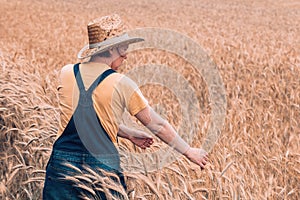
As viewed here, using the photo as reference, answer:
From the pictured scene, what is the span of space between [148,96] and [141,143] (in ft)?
10.1

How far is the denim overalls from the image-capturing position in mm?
2588

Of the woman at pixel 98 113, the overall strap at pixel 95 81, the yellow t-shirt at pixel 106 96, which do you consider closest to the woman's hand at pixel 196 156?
the woman at pixel 98 113

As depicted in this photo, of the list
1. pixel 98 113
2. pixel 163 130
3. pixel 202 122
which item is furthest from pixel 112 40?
pixel 202 122

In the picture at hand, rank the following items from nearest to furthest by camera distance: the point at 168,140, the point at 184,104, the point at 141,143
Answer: the point at 168,140 < the point at 141,143 < the point at 184,104

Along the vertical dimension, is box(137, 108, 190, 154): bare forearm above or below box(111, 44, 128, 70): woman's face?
below

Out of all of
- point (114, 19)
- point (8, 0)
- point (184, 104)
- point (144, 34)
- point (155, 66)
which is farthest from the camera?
point (8, 0)

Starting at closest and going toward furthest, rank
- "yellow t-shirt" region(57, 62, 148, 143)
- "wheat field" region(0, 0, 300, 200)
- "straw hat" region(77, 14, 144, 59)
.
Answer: "yellow t-shirt" region(57, 62, 148, 143) → "straw hat" region(77, 14, 144, 59) → "wheat field" region(0, 0, 300, 200)

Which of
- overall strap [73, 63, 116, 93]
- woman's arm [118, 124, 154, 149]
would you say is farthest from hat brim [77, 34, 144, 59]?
woman's arm [118, 124, 154, 149]

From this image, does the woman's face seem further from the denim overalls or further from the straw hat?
the denim overalls

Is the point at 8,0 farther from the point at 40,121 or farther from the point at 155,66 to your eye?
the point at 40,121

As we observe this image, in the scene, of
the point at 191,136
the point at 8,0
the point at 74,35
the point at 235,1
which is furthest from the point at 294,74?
the point at 235,1

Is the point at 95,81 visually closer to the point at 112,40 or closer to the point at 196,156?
the point at 112,40

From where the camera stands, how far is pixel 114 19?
2.65m

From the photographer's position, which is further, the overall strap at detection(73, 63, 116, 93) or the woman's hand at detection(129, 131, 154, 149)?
the woman's hand at detection(129, 131, 154, 149)
